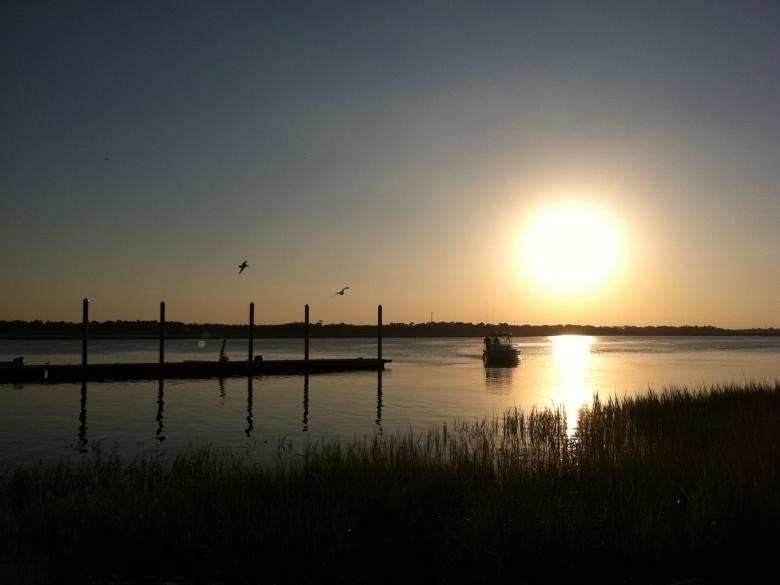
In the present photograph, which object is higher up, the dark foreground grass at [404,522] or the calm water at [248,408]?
the dark foreground grass at [404,522]

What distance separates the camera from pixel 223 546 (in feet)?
29.6

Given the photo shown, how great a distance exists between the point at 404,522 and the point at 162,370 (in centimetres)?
3770

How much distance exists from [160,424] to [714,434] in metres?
20.2

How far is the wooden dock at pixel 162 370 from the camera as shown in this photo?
40.0 metres

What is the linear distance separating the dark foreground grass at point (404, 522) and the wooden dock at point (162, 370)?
29.5m

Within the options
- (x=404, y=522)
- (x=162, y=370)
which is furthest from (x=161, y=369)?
(x=404, y=522)

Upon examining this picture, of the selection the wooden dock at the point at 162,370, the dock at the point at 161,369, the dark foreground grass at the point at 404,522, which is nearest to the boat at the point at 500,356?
the dock at the point at 161,369

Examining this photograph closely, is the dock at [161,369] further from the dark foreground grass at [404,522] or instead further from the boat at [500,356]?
the dark foreground grass at [404,522]

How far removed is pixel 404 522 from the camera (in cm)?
992

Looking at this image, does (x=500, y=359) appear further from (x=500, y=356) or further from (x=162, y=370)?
(x=162, y=370)

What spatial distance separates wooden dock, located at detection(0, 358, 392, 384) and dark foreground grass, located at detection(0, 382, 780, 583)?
29.5m

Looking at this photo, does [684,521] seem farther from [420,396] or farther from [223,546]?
[420,396]

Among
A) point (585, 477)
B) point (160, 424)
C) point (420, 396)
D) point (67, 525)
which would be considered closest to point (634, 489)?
point (585, 477)

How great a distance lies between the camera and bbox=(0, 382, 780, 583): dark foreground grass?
8.43 m
